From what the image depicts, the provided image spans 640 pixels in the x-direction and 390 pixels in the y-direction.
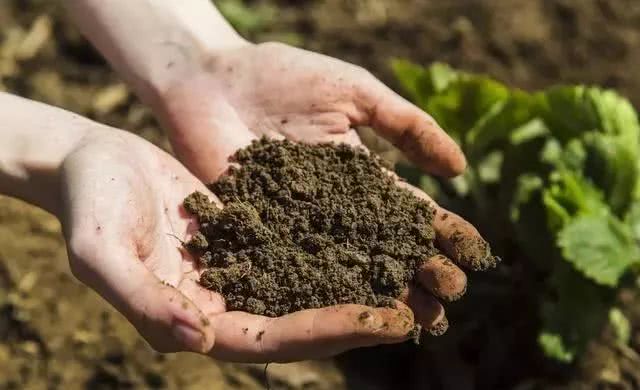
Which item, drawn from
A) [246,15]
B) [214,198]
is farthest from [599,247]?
[246,15]

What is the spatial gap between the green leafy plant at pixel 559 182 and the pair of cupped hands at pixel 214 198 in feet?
1.80

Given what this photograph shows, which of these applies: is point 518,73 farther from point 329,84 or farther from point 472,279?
point 329,84

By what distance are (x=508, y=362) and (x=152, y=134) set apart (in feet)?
5.88

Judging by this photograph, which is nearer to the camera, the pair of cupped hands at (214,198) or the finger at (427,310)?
the pair of cupped hands at (214,198)

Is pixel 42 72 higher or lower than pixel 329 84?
lower

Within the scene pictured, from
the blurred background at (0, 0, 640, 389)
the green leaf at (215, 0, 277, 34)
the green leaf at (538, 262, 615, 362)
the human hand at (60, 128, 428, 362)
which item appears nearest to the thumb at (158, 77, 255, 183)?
the human hand at (60, 128, 428, 362)

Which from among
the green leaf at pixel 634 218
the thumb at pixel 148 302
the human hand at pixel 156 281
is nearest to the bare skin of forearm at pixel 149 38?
the human hand at pixel 156 281

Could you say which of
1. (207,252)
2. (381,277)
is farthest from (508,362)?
(207,252)

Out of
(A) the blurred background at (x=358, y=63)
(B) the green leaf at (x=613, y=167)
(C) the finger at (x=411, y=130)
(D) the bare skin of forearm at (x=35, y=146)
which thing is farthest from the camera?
(A) the blurred background at (x=358, y=63)

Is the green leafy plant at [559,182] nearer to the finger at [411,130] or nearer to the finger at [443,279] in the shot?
the finger at [411,130]

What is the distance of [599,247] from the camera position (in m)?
2.67

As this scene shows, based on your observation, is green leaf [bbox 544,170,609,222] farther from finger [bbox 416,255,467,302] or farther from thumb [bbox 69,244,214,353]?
thumb [bbox 69,244,214,353]

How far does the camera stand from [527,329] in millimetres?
3029

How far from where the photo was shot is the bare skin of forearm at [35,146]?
2146mm
